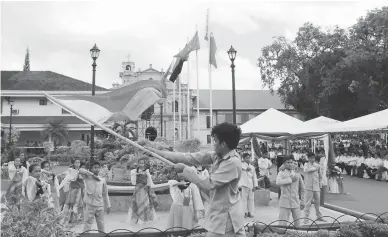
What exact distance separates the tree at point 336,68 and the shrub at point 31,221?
2612cm

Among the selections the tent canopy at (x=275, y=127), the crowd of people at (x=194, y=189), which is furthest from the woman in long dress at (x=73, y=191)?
the tent canopy at (x=275, y=127)

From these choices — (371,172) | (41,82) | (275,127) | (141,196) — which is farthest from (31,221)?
(41,82)

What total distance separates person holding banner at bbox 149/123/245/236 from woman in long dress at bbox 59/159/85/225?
557 cm

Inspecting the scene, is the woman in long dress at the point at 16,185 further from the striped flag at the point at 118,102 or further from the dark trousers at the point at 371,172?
the dark trousers at the point at 371,172

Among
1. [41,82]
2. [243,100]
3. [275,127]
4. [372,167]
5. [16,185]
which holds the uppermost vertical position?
[243,100]

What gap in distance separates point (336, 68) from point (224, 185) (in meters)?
28.6

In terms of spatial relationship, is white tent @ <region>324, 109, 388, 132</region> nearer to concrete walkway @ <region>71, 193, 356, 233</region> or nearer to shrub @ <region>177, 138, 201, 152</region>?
concrete walkway @ <region>71, 193, 356, 233</region>

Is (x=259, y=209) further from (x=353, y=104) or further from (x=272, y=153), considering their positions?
(x=353, y=104)

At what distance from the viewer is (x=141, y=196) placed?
8.98 m

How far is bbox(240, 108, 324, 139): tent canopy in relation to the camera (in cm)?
1365

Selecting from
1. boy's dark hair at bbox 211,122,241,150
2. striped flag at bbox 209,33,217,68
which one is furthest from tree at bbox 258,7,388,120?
boy's dark hair at bbox 211,122,241,150

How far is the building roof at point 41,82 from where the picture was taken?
39.6 meters

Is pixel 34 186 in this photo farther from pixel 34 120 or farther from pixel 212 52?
pixel 34 120

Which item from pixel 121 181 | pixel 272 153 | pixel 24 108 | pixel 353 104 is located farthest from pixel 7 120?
pixel 353 104
